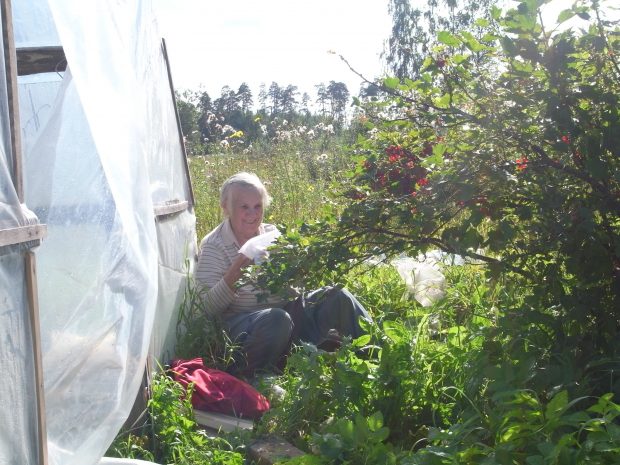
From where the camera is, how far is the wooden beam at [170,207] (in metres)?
3.91

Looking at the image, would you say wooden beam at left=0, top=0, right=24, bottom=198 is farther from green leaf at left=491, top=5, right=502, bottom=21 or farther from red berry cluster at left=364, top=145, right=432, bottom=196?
green leaf at left=491, top=5, right=502, bottom=21

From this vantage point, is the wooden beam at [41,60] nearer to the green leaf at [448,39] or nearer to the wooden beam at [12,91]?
the wooden beam at [12,91]

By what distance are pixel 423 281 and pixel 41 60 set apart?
2569 millimetres

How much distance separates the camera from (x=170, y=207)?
4.23 meters

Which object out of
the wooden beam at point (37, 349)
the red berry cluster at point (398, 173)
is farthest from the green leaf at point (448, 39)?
the wooden beam at point (37, 349)

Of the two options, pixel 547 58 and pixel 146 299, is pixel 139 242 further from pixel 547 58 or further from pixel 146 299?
pixel 547 58

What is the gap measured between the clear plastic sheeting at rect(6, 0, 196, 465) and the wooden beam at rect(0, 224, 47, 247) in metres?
0.04

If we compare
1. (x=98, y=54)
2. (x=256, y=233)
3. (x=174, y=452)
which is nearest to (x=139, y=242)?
(x=98, y=54)

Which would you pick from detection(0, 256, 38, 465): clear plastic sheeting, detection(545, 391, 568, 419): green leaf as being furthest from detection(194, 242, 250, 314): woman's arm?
detection(545, 391, 568, 419): green leaf

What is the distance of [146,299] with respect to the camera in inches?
111

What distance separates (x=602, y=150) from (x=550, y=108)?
0.18 metres

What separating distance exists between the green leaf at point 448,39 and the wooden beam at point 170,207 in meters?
1.88

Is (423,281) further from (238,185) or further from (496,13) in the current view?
(496,13)

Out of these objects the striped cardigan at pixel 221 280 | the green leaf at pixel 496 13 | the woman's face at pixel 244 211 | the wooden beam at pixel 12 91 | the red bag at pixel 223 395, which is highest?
the green leaf at pixel 496 13
